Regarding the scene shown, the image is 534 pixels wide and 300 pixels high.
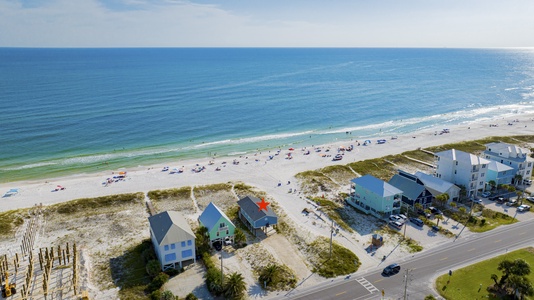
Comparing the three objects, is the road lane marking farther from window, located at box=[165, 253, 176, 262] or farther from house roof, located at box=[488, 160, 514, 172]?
house roof, located at box=[488, 160, 514, 172]

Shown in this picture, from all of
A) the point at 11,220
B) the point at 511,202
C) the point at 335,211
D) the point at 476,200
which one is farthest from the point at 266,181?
the point at 11,220

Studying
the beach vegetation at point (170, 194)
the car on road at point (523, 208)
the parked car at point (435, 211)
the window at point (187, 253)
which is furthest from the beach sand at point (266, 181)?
the car on road at point (523, 208)

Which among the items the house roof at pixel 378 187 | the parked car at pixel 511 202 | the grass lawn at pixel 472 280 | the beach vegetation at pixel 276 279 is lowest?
the grass lawn at pixel 472 280

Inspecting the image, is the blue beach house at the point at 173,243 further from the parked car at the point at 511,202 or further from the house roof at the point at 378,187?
the parked car at the point at 511,202

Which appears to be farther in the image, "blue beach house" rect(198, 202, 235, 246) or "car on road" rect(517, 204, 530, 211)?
"car on road" rect(517, 204, 530, 211)

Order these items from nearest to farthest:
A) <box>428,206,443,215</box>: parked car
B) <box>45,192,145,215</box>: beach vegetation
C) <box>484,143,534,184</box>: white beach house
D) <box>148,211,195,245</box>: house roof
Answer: <box>148,211,195,245</box>: house roof → <box>428,206,443,215</box>: parked car → <box>45,192,145,215</box>: beach vegetation → <box>484,143,534,184</box>: white beach house

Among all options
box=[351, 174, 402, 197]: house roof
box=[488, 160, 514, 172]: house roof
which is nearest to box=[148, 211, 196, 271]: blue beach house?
box=[351, 174, 402, 197]: house roof
